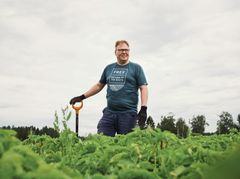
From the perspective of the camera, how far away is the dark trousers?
8.91m

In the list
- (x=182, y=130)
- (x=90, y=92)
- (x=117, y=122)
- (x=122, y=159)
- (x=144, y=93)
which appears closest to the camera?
(x=122, y=159)

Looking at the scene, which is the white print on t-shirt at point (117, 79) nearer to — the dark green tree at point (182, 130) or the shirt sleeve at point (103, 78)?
the shirt sleeve at point (103, 78)

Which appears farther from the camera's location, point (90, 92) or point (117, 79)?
point (90, 92)

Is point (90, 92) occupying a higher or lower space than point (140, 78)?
lower

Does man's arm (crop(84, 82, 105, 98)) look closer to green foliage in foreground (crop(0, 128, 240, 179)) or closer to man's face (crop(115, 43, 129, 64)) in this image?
man's face (crop(115, 43, 129, 64))

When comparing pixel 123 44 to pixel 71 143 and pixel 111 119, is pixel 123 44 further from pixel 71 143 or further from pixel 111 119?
pixel 71 143

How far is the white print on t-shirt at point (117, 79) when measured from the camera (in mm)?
9188

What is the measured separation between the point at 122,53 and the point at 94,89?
1.39 m

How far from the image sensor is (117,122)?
9.05 meters

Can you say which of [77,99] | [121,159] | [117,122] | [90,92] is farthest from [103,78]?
[121,159]

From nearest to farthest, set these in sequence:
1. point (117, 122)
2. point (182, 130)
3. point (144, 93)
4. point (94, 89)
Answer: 1. point (182, 130)
2. point (117, 122)
3. point (144, 93)
4. point (94, 89)

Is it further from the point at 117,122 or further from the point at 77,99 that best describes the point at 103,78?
the point at 117,122

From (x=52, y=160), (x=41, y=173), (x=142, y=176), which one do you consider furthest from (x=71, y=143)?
(x=41, y=173)

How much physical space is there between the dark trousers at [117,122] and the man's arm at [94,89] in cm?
101
